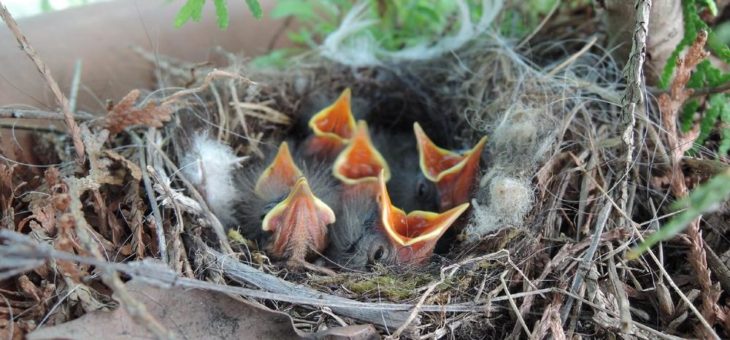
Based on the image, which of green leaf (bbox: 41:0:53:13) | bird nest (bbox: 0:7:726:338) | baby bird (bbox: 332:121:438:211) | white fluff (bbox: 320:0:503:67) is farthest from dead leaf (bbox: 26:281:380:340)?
green leaf (bbox: 41:0:53:13)

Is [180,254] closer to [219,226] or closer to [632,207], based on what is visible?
[219,226]

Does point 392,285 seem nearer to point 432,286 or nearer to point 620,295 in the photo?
point 432,286

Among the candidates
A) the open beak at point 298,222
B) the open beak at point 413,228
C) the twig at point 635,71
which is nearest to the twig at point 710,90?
the twig at point 635,71

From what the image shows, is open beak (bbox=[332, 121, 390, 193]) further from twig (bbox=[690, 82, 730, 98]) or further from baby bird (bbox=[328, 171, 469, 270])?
twig (bbox=[690, 82, 730, 98])

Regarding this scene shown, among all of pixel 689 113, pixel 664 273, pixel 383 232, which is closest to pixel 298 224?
pixel 383 232

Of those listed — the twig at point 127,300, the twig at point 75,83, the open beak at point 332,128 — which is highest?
the twig at point 75,83

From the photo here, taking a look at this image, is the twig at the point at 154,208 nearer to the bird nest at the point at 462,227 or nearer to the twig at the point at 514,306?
the bird nest at the point at 462,227

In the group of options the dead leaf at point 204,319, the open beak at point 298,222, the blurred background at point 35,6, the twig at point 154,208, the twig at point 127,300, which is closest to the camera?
the twig at point 127,300
